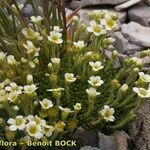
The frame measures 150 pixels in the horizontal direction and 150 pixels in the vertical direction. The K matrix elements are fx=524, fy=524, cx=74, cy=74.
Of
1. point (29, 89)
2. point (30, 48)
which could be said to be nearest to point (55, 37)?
point (30, 48)

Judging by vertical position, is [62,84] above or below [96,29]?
below

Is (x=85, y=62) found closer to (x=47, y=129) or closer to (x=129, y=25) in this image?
(x=47, y=129)

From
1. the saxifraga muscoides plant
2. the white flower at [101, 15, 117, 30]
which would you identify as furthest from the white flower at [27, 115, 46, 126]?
the white flower at [101, 15, 117, 30]

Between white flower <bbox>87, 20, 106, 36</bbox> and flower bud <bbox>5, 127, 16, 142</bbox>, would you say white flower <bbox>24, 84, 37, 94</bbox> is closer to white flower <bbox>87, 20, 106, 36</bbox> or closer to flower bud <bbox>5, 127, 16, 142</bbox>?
flower bud <bbox>5, 127, 16, 142</bbox>

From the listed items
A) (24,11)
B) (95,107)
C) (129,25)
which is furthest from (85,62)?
(24,11)

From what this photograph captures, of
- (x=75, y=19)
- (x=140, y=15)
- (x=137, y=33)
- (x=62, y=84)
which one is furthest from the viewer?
(x=140, y=15)

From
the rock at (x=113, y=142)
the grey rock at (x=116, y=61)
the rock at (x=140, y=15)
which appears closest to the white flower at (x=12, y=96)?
the rock at (x=113, y=142)

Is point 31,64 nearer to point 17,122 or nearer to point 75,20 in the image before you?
point 17,122

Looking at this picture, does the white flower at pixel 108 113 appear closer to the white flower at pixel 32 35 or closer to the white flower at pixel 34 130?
the white flower at pixel 34 130
